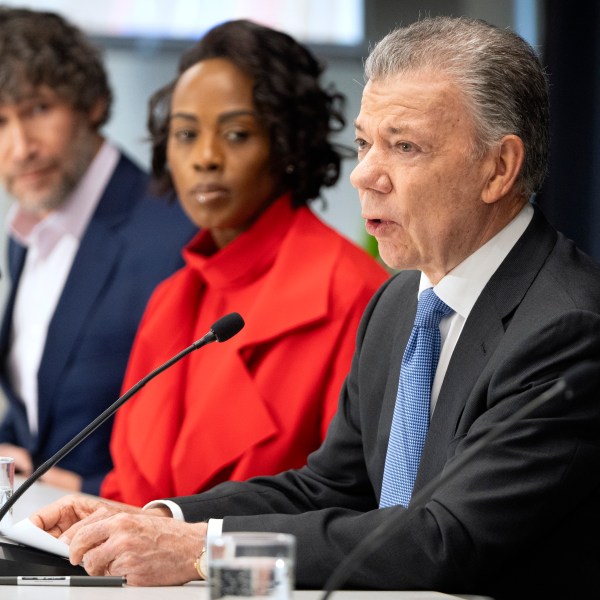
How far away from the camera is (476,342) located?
74.0 inches

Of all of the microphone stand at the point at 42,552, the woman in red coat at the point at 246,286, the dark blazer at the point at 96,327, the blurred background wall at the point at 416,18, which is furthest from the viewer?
the dark blazer at the point at 96,327

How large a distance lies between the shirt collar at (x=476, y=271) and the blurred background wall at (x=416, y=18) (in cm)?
64

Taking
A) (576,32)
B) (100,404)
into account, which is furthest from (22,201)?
(576,32)

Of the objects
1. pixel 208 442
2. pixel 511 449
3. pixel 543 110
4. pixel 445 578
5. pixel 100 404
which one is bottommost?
pixel 100 404

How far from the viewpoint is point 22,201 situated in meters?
4.08

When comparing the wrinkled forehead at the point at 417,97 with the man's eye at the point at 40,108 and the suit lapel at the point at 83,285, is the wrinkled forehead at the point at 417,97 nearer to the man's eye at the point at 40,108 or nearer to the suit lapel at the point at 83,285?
the suit lapel at the point at 83,285

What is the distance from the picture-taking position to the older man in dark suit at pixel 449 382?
1696 mm

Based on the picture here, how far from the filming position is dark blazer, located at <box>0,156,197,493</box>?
3682 millimetres

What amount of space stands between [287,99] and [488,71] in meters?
1.24

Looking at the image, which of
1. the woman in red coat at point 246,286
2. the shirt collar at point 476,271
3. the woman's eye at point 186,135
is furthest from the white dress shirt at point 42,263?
the shirt collar at point 476,271

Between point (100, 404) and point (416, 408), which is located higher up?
point (416, 408)

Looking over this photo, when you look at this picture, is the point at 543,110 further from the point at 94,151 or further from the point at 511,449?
the point at 94,151

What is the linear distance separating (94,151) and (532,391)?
2.75m

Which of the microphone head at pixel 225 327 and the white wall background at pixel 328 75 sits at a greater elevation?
the microphone head at pixel 225 327
